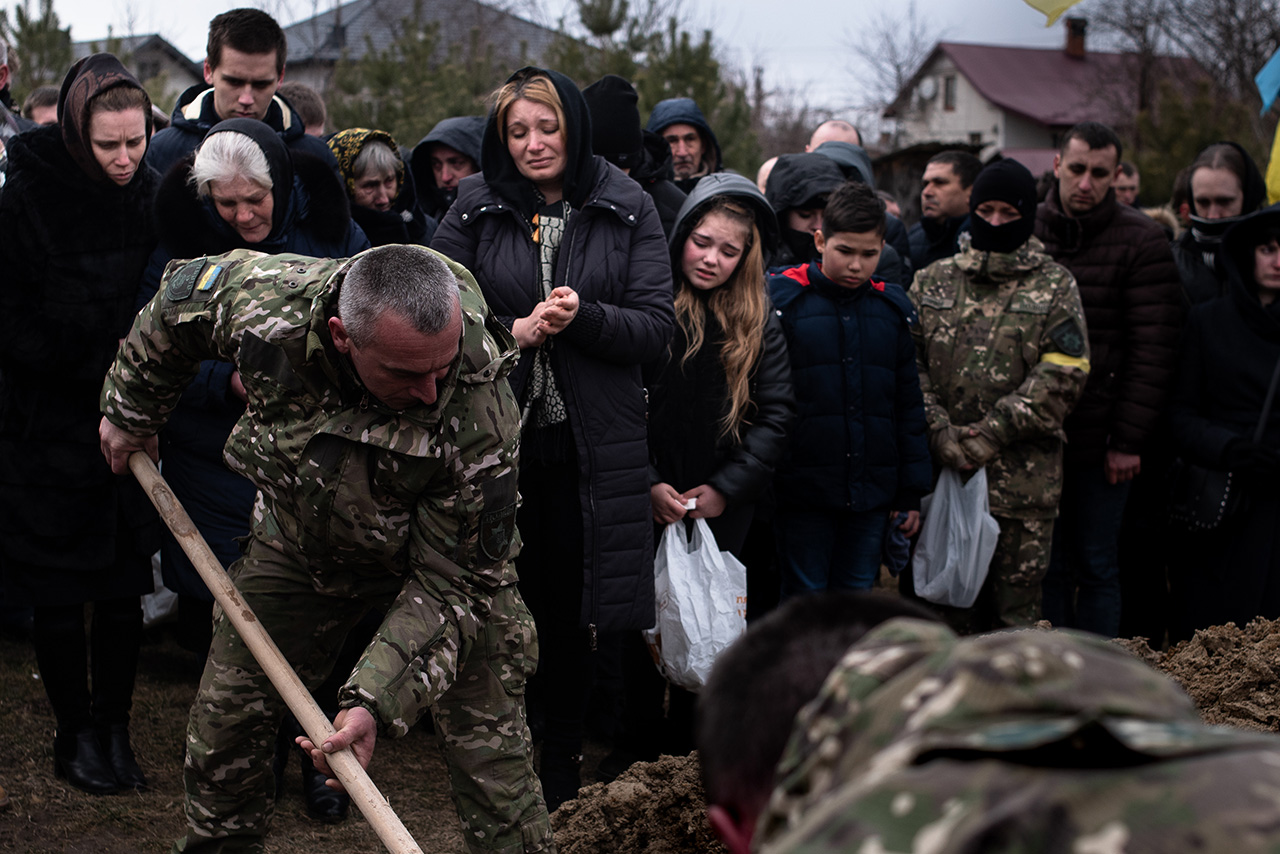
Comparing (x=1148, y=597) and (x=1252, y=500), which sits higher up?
(x=1252, y=500)

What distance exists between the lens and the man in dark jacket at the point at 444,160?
17.6ft

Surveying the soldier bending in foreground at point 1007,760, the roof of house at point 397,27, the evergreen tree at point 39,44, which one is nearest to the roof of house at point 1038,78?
the roof of house at point 397,27

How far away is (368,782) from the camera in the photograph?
8.02 ft

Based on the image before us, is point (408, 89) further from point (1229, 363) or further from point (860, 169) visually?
point (1229, 363)

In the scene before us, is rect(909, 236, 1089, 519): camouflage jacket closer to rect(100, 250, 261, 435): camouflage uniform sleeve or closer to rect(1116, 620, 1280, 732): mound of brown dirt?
rect(1116, 620, 1280, 732): mound of brown dirt

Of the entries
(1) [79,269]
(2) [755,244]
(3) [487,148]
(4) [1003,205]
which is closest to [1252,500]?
(4) [1003,205]

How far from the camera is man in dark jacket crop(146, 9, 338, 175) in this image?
13.7 ft

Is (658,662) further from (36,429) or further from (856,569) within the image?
(36,429)

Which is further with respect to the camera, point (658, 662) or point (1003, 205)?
point (1003, 205)

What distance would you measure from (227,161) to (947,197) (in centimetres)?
333

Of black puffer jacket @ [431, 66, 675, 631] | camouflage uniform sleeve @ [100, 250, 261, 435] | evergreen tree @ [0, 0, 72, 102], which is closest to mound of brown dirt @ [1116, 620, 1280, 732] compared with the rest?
black puffer jacket @ [431, 66, 675, 631]

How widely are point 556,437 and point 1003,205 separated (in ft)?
7.05

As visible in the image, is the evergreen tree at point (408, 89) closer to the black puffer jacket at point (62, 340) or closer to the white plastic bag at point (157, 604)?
the white plastic bag at point (157, 604)

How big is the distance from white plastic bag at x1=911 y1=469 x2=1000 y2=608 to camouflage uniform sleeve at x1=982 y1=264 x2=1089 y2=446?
0.76 ft
